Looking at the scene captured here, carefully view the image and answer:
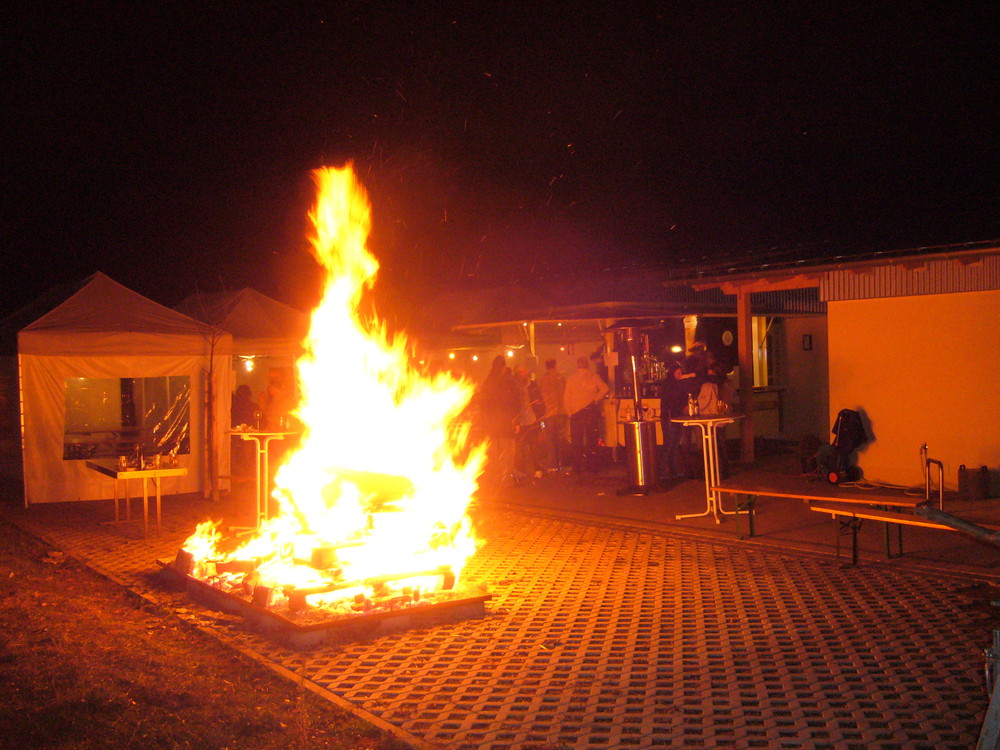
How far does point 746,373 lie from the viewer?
12.1 metres

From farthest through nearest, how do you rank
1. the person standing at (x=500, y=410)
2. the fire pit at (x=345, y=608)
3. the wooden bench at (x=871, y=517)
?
the person standing at (x=500, y=410)
the wooden bench at (x=871, y=517)
the fire pit at (x=345, y=608)

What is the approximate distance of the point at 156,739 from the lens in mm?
4672

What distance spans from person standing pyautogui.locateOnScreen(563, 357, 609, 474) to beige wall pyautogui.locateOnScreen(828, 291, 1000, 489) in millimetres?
4006

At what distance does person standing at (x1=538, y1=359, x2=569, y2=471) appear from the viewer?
49.7 ft

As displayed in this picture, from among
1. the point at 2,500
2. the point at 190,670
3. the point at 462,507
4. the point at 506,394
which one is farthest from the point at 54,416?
the point at 190,670

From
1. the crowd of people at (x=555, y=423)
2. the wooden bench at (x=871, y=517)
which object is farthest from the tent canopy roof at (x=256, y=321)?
the wooden bench at (x=871, y=517)

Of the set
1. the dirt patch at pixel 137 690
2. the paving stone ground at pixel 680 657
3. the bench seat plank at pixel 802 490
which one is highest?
the bench seat plank at pixel 802 490

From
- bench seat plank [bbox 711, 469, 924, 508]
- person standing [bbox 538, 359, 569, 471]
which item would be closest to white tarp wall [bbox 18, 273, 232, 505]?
person standing [bbox 538, 359, 569, 471]

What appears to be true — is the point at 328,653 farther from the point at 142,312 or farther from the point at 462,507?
the point at 142,312

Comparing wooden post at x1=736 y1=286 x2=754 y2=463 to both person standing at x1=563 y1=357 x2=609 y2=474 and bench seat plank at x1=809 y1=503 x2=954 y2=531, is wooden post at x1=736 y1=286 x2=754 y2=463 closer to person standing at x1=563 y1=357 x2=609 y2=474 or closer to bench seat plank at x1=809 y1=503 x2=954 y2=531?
person standing at x1=563 y1=357 x2=609 y2=474

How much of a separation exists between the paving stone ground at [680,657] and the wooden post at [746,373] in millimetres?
3146

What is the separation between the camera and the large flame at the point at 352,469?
7.93 meters

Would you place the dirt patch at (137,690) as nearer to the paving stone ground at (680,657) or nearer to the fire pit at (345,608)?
the paving stone ground at (680,657)

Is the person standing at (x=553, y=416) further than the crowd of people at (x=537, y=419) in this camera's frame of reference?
Yes
